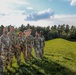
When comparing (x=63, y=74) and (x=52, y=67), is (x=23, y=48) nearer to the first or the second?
(x=52, y=67)

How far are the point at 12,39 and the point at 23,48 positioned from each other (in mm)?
2979

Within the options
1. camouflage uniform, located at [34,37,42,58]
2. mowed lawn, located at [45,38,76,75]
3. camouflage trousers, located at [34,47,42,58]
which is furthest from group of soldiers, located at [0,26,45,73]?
mowed lawn, located at [45,38,76,75]

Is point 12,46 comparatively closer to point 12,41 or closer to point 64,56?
point 12,41

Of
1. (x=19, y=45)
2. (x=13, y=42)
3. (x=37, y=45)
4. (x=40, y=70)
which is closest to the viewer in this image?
(x=40, y=70)

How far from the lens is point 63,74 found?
21953 millimetres

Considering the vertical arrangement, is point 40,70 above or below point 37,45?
below

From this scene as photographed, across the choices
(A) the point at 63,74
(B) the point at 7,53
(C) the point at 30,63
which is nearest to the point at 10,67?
(B) the point at 7,53

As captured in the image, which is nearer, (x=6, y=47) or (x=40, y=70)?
(x=40, y=70)

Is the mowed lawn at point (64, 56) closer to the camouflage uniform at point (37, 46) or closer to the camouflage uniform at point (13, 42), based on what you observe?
the camouflage uniform at point (37, 46)

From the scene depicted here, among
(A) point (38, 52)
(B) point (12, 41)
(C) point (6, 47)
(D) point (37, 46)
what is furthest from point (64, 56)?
(C) point (6, 47)

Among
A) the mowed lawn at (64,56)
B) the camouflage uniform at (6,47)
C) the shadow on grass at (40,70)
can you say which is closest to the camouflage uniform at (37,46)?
the mowed lawn at (64,56)

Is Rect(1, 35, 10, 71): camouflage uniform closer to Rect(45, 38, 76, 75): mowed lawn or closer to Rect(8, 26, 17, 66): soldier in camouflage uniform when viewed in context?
Rect(8, 26, 17, 66): soldier in camouflage uniform

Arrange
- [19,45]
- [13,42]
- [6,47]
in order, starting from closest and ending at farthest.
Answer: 1. [6,47]
2. [13,42]
3. [19,45]

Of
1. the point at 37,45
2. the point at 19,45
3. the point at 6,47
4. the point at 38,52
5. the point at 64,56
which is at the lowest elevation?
A: the point at 64,56
